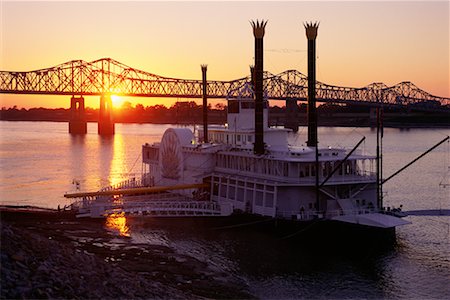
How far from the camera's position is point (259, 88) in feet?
137

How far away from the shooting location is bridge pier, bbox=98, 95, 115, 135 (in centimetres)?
17325

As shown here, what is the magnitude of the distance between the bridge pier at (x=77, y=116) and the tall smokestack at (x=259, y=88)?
136 meters

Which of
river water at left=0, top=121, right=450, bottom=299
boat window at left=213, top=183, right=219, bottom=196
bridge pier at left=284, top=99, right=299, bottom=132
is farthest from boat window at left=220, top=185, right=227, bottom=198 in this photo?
bridge pier at left=284, top=99, right=299, bottom=132

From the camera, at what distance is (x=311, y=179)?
1453 inches

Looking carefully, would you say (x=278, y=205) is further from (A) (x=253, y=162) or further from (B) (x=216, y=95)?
(B) (x=216, y=95)

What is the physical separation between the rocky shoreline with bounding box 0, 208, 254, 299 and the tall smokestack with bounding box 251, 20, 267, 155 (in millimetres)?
9747

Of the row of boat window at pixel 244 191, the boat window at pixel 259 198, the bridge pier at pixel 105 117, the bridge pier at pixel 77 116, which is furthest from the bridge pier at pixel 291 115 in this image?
the boat window at pixel 259 198

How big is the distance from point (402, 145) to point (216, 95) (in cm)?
7301

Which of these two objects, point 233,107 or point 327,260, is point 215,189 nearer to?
point 233,107

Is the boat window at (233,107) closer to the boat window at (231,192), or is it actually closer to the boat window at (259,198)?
the boat window at (231,192)

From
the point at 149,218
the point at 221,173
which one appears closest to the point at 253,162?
the point at 221,173

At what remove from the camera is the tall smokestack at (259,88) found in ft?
133

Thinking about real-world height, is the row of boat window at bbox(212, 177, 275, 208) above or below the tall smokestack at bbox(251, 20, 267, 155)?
below

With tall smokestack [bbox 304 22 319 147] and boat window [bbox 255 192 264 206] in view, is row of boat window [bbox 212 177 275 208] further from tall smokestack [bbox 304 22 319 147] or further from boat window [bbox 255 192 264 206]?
tall smokestack [bbox 304 22 319 147]
